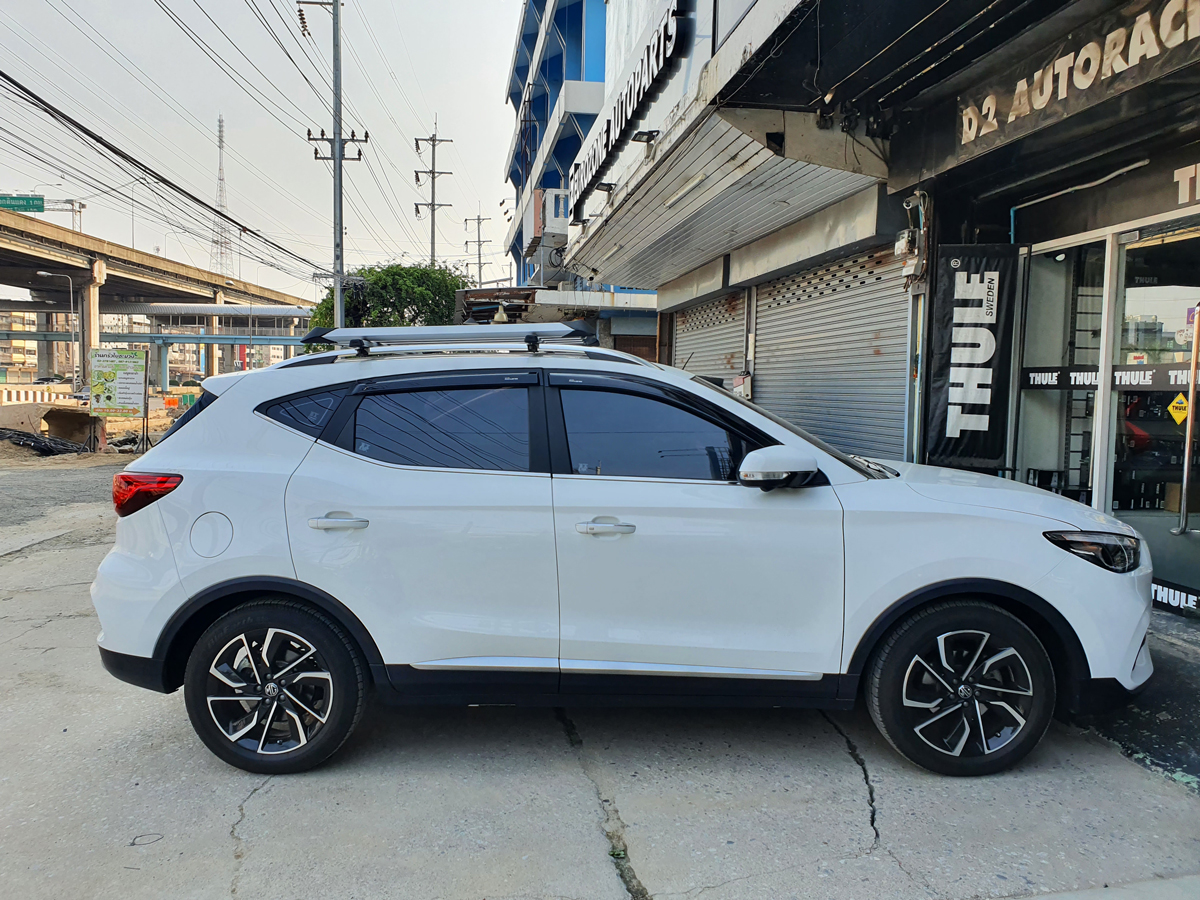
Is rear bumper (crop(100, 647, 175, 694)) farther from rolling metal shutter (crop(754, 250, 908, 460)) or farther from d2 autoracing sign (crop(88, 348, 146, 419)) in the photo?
d2 autoracing sign (crop(88, 348, 146, 419))

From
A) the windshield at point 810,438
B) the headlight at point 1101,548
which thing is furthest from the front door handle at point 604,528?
the headlight at point 1101,548

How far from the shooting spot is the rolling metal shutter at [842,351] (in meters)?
8.06

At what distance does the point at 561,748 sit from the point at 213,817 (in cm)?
145

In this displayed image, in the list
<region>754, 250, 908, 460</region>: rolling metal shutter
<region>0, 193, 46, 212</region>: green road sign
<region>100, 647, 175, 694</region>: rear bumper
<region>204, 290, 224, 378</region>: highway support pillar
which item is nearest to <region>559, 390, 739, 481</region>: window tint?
<region>100, 647, 175, 694</region>: rear bumper

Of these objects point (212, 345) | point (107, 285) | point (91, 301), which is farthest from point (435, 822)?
point (212, 345)

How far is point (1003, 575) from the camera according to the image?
317 centimetres

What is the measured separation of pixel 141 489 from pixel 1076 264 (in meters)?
6.98

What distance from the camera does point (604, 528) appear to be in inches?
126

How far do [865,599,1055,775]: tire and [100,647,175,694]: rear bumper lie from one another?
9.94 ft

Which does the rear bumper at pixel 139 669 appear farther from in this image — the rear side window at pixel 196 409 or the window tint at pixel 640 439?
the window tint at pixel 640 439

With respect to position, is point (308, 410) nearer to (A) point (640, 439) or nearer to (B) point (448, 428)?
(B) point (448, 428)

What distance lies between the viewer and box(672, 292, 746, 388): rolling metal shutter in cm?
1266

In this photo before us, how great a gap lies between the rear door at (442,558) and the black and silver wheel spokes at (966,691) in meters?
1.53

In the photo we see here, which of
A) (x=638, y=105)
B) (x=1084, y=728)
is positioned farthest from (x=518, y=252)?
(x=1084, y=728)
